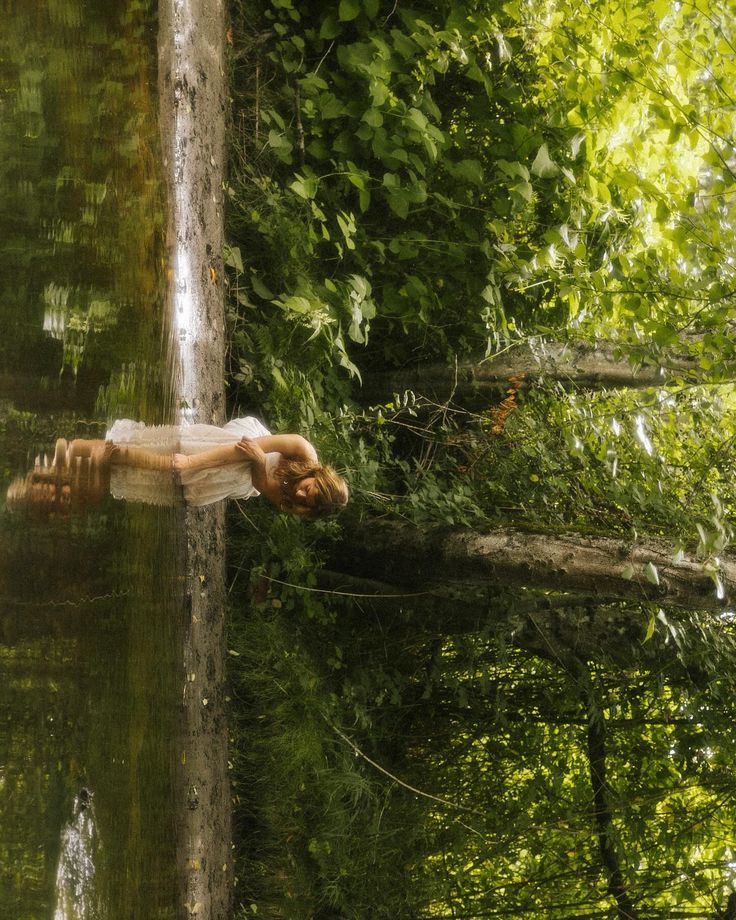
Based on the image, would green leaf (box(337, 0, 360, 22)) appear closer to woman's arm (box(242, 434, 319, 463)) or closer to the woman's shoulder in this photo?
the woman's shoulder

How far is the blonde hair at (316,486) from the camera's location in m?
2.51

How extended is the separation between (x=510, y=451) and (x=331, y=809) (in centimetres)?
183

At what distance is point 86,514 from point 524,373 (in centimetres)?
238

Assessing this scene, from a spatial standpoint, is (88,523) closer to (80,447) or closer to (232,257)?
(80,447)

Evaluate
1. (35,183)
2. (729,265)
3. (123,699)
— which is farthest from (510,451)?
(35,183)

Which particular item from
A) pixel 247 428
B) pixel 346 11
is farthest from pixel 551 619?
pixel 346 11

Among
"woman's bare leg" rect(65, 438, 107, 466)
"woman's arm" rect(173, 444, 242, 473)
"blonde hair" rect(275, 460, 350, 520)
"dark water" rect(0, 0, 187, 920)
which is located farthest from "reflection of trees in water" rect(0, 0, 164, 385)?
"blonde hair" rect(275, 460, 350, 520)

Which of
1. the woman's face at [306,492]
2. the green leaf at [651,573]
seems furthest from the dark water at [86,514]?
the green leaf at [651,573]

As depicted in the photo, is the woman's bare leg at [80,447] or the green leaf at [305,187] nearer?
the woman's bare leg at [80,447]

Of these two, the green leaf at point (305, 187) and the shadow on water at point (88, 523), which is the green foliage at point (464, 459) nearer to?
the green leaf at point (305, 187)

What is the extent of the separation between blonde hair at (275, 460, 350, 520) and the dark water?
0.58m

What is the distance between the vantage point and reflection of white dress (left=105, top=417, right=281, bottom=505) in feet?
8.50

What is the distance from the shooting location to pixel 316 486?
2.50 meters

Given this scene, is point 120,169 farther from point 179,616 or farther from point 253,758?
point 253,758
